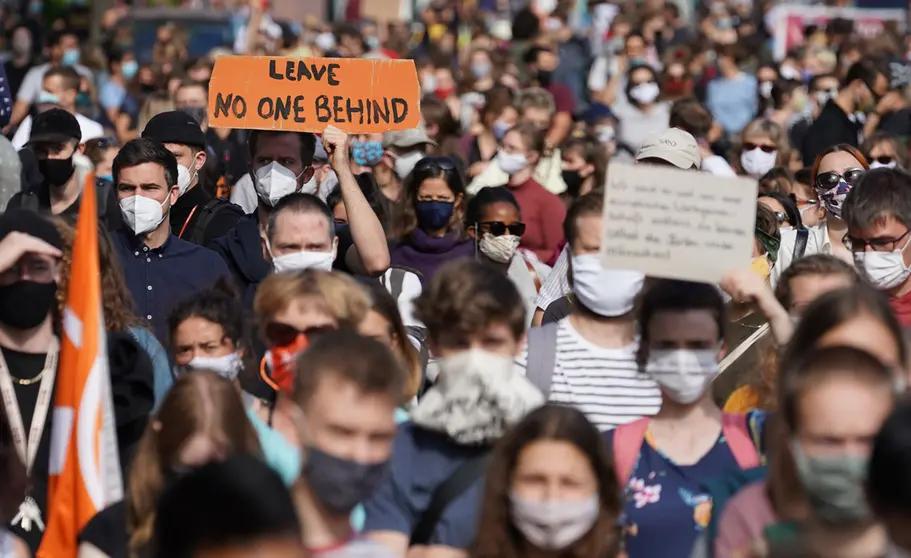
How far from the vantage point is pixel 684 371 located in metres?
5.14

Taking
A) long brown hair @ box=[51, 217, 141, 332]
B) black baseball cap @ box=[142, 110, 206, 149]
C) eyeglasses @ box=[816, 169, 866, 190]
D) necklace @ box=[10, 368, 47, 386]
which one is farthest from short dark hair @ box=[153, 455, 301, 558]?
eyeglasses @ box=[816, 169, 866, 190]

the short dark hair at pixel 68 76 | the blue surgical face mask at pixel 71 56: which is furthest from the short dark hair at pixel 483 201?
the blue surgical face mask at pixel 71 56

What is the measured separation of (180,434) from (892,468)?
188 centimetres

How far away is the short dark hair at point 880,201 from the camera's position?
7172 mm

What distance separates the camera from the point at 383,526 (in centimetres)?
461

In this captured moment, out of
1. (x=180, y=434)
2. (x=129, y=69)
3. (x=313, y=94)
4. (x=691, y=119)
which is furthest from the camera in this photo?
(x=129, y=69)

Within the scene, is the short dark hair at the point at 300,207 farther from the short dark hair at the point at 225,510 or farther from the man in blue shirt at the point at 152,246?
the short dark hair at the point at 225,510

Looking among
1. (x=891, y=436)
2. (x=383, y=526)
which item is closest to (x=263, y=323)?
(x=383, y=526)

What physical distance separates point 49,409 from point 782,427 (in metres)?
2.35

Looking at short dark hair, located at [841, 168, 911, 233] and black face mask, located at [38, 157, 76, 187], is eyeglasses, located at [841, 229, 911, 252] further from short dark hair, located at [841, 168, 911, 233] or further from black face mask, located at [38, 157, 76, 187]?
black face mask, located at [38, 157, 76, 187]

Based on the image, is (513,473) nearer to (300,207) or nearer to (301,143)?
(300,207)

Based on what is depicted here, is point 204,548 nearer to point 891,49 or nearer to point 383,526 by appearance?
point 383,526

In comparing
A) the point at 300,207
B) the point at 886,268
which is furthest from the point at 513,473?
the point at 886,268

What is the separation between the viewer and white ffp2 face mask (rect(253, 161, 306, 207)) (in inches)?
314
